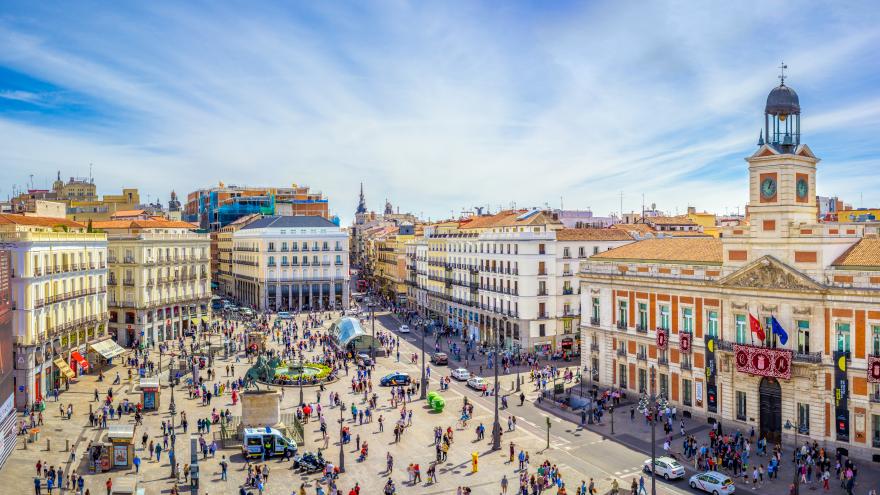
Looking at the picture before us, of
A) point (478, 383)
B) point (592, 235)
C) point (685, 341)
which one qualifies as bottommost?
point (478, 383)

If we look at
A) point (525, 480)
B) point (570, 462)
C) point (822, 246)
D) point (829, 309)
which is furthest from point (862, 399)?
point (525, 480)

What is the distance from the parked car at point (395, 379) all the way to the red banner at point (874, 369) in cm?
3255

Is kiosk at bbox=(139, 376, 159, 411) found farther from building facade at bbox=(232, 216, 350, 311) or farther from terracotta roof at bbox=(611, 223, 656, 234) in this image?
building facade at bbox=(232, 216, 350, 311)

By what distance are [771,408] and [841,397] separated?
4296 mm

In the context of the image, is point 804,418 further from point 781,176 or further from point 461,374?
point 461,374

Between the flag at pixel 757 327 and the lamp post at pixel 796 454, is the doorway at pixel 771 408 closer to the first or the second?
the lamp post at pixel 796 454

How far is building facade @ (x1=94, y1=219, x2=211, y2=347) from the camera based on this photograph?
246 feet

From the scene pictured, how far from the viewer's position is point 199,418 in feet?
155

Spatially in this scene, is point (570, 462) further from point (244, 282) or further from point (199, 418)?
point (244, 282)

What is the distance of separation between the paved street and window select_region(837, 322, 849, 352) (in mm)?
8729

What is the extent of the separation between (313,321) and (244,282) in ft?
96.9

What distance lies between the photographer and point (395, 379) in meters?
57.3

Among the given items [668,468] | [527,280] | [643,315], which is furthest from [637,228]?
[668,468]

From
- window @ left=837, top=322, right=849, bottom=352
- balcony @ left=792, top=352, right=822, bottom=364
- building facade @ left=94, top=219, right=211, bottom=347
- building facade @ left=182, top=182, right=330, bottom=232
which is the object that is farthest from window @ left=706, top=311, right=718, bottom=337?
building facade @ left=182, top=182, right=330, bottom=232
